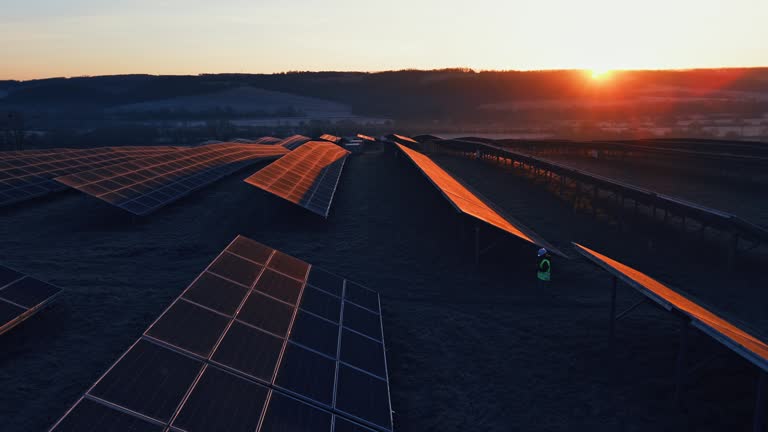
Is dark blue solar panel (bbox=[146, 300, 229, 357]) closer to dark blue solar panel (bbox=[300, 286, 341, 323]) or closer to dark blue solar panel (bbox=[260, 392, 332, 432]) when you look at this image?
dark blue solar panel (bbox=[260, 392, 332, 432])

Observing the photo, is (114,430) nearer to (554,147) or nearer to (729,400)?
(729,400)

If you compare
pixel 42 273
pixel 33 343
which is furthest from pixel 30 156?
pixel 33 343

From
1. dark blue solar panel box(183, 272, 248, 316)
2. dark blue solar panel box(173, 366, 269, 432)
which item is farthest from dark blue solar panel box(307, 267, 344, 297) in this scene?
dark blue solar panel box(173, 366, 269, 432)

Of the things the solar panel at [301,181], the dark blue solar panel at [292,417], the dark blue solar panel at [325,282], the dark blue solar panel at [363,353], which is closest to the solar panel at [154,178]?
the solar panel at [301,181]

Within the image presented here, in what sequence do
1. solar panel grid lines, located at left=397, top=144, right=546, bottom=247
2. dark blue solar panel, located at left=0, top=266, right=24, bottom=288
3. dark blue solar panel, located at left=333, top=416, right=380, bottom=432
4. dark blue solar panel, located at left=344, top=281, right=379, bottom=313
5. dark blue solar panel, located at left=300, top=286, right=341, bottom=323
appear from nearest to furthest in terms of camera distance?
1. dark blue solar panel, located at left=333, top=416, right=380, bottom=432
2. dark blue solar panel, located at left=300, top=286, right=341, bottom=323
3. dark blue solar panel, located at left=0, top=266, right=24, bottom=288
4. dark blue solar panel, located at left=344, top=281, right=379, bottom=313
5. solar panel grid lines, located at left=397, top=144, right=546, bottom=247

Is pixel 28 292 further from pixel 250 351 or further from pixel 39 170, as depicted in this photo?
pixel 39 170

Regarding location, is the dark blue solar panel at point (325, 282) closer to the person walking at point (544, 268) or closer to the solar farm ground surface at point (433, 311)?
the solar farm ground surface at point (433, 311)
